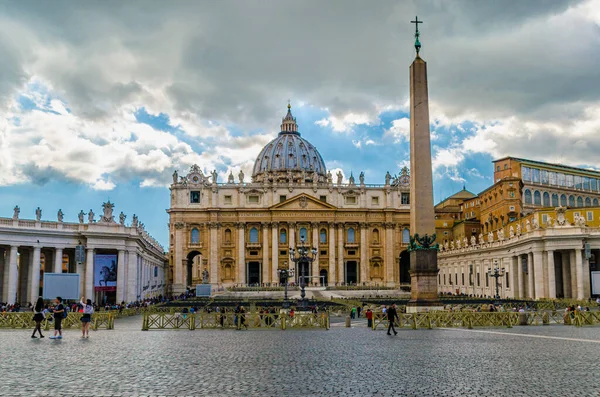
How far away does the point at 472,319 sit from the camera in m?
25.8

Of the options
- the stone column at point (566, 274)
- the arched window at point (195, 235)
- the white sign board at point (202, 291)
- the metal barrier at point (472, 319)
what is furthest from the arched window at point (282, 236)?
the metal barrier at point (472, 319)

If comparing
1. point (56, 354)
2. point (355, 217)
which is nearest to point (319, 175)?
point (355, 217)

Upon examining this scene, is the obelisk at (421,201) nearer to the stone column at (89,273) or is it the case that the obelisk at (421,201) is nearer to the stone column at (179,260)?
the stone column at (89,273)

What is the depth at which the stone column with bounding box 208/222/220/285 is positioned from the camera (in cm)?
8950

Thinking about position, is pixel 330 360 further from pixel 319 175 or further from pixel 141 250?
pixel 319 175

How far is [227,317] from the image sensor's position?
88.2 feet

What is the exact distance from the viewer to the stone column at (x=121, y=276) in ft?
162

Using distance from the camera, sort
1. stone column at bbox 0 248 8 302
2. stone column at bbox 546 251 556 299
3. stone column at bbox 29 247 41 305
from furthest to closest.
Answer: stone column at bbox 546 251 556 299 < stone column at bbox 29 247 41 305 < stone column at bbox 0 248 8 302

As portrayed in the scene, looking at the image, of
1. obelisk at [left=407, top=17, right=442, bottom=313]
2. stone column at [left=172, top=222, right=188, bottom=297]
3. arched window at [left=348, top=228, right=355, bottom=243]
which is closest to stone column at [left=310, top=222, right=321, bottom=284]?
arched window at [left=348, top=228, right=355, bottom=243]

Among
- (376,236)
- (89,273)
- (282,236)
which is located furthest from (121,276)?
(376,236)

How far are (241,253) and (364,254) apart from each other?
691 inches

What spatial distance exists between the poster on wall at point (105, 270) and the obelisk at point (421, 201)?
24950 millimetres

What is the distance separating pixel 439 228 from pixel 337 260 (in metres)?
15.2

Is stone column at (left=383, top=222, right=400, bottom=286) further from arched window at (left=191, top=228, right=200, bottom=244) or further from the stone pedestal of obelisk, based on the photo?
the stone pedestal of obelisk
